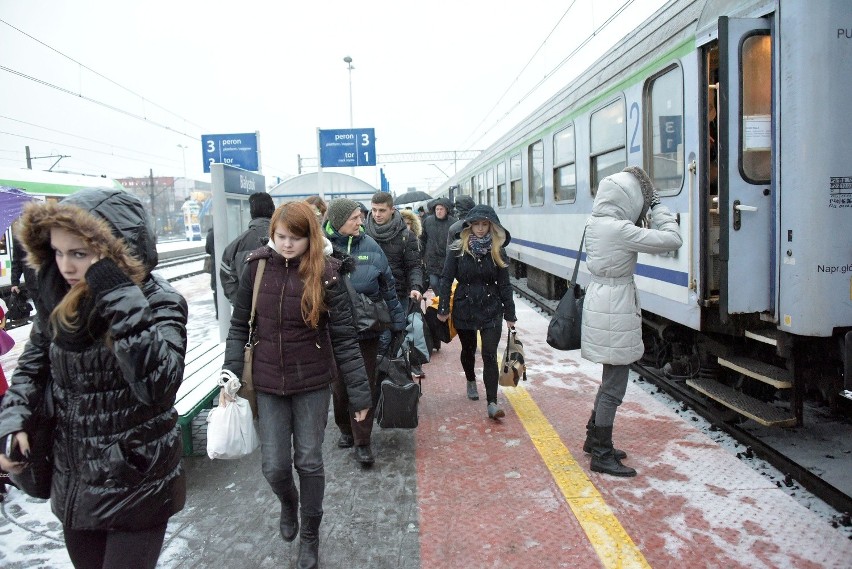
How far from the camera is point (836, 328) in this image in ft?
13.6

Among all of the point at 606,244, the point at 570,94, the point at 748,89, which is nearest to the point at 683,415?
the point at 606,244

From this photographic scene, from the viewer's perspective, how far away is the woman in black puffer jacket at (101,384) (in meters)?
2.08

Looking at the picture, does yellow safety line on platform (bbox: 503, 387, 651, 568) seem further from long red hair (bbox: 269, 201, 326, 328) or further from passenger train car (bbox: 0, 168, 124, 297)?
passenger train car (bbox: 0, 168, 124, 297)

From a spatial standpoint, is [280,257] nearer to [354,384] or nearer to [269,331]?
[269,331]

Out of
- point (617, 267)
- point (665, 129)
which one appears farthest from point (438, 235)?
point (617, 267)

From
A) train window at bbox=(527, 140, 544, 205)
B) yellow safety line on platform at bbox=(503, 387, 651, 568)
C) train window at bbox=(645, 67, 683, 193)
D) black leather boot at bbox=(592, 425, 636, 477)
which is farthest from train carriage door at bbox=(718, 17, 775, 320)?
train window at bbox=(527, 140, 544, 205)

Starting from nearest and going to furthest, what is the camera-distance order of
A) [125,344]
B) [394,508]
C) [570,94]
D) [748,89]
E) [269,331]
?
[125,344] → [269,331] → [394,508] → [748,89] → [570,94]

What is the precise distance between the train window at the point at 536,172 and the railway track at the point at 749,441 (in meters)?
4.51

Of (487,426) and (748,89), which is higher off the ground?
(748,89)

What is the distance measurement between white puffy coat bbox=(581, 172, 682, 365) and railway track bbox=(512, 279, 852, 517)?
1.12 metres

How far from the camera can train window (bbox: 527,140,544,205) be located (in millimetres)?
10469

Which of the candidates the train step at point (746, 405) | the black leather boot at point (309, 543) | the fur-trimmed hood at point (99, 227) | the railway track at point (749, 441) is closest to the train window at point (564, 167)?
the railway track at point (749, 441)

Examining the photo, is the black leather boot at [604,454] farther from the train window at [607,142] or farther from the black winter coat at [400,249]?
the train window at [607,142]

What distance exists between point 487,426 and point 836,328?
251cm
